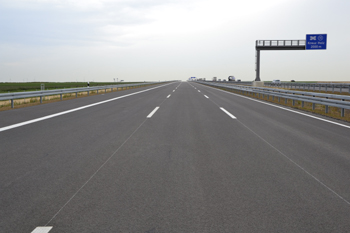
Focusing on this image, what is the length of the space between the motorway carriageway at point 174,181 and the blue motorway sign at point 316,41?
2759 centimetres

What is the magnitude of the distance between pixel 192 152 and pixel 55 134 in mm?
4114

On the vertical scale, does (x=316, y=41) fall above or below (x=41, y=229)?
above

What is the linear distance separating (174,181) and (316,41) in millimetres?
33340

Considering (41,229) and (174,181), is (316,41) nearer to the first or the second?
(174,181)

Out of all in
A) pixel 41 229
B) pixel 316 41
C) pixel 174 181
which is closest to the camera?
pixel 41 229

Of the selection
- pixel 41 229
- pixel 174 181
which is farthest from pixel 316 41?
pixel 41 229

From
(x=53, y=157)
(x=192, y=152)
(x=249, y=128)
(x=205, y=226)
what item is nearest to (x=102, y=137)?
(x=53, y=157)

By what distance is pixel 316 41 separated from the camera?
106 ft

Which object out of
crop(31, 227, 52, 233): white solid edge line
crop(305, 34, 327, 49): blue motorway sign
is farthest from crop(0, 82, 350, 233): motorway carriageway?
crop(305, 34, 327, 49): blue motorway sign

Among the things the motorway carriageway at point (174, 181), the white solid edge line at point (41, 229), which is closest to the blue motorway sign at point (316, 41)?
the motorway carriageway at point (174, 181)

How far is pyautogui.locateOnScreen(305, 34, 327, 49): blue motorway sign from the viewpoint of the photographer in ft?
105

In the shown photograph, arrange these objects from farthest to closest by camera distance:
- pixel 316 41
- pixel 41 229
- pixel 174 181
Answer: pixel 316 41 < pixel 174 181 < pixel 41 229

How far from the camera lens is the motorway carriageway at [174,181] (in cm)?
320

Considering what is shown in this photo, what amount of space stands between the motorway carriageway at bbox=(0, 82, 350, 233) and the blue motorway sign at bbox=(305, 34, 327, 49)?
27591mm
